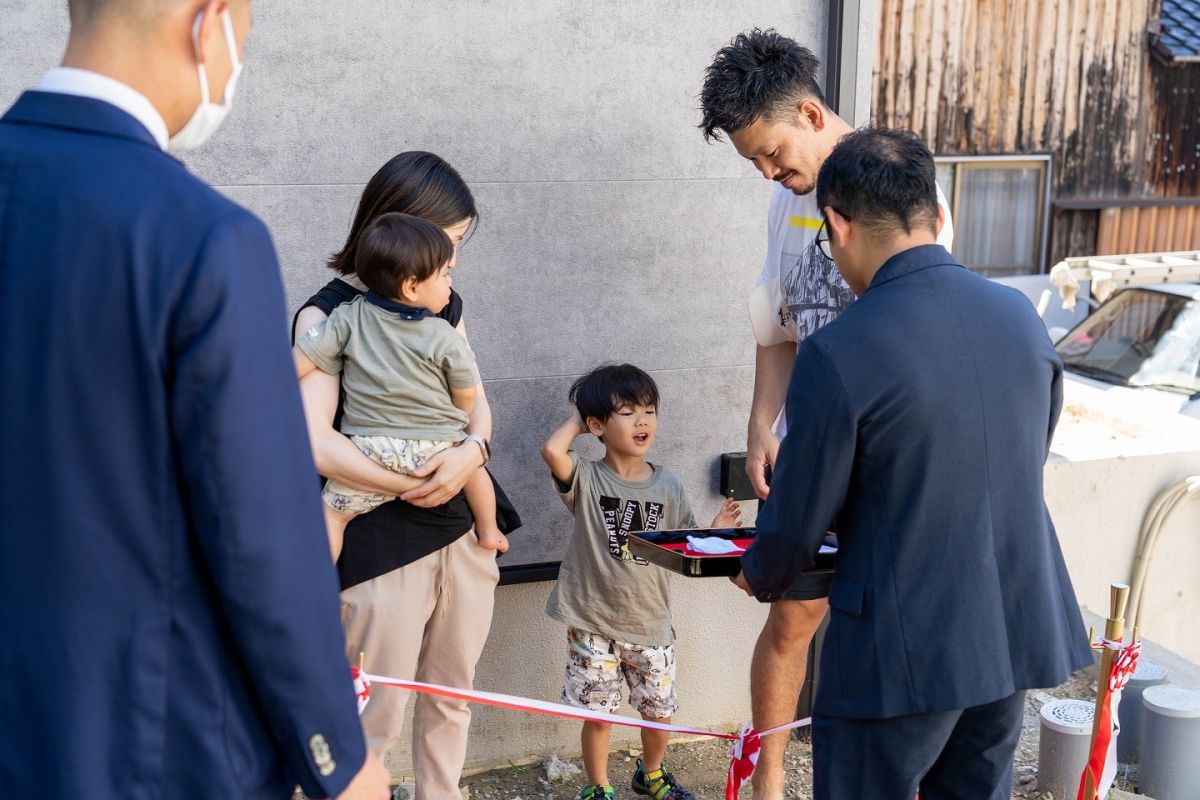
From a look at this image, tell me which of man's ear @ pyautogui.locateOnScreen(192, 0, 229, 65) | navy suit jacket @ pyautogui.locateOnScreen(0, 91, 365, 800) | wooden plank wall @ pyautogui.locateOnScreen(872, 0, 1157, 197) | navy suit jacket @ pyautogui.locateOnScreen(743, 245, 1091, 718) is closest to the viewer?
navy suit jacket @ pyautogui.locateOnScreen(0, 91, 365, 800)

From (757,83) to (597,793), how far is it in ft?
7.22

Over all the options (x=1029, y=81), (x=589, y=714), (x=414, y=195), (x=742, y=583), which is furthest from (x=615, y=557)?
(x=1029, y=81)

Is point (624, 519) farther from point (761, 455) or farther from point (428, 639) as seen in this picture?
point (428, 639)

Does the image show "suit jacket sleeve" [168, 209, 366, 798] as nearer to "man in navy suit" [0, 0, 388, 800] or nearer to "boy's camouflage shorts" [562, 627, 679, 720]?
"man in navy suit" [0, 0, 388, 800]

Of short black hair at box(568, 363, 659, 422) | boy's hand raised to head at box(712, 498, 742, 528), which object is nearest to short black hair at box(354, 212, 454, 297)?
short black hair at box(568, 363, 659, 422)

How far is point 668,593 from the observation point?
3.82 metres

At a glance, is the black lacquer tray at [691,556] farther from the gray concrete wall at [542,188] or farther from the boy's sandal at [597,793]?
the boy's sandal at [597,793]

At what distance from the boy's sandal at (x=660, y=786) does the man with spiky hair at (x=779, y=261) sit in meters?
0.36

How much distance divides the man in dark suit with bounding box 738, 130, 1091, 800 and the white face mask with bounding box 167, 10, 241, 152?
3.91 ft

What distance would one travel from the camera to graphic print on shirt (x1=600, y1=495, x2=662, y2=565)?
146 inches

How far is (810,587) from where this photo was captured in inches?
129

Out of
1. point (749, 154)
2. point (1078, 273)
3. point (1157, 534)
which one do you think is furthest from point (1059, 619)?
point (1078, 273)

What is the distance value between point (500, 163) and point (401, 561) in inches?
51.4

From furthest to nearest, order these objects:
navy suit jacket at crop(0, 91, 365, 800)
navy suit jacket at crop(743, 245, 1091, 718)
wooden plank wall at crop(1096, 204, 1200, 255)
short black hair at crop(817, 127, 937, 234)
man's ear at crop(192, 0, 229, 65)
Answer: wooden plank wall at crop(1096, 204, 1200, 255) → short black hair at crop(817, 127, 937, 234) → navy suit jacket at crop(743, 245, 1091, 718) → man's ear at crop(192, 0, 229, 65) → navy suit jacket at crop(0, 91, 365, 800)
